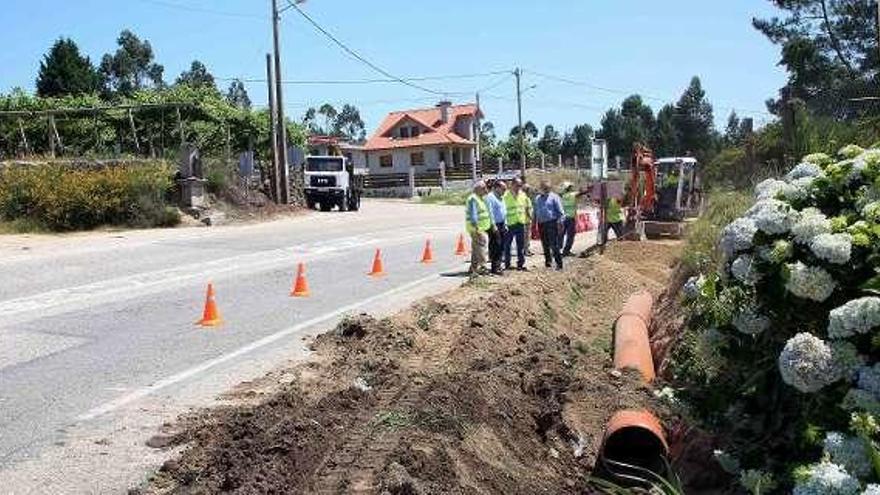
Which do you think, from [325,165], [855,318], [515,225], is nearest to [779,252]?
[855,318]

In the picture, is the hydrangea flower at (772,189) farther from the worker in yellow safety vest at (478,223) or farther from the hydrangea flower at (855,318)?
the worker in yellow safety vest at (478,223)

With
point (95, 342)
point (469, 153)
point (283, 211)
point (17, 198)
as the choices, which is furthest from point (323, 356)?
point (469, 153)

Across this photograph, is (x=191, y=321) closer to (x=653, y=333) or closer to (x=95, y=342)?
(x=95, y=342)

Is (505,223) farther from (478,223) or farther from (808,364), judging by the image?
(808,364)

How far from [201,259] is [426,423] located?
13147 millimetres

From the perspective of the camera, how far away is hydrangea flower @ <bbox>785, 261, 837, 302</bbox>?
179 inches

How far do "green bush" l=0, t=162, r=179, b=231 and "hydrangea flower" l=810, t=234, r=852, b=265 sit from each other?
2587 cm

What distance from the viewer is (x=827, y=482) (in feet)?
12.0

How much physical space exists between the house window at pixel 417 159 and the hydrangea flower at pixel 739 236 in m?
81.6

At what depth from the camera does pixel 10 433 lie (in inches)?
281

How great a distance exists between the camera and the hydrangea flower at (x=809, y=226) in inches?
186

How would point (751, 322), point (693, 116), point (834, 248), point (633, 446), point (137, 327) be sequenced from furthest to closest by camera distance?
1. point (693, 116)
2. point (137, 327)
3. point (633, 446)
4. point (751, 322)
5. point (834, 248)

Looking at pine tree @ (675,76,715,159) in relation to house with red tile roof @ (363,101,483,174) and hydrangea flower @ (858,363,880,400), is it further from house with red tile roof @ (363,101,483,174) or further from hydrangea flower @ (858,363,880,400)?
hydrangea flower @ (858,363,880,400)

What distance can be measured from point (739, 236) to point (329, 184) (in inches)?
1506
